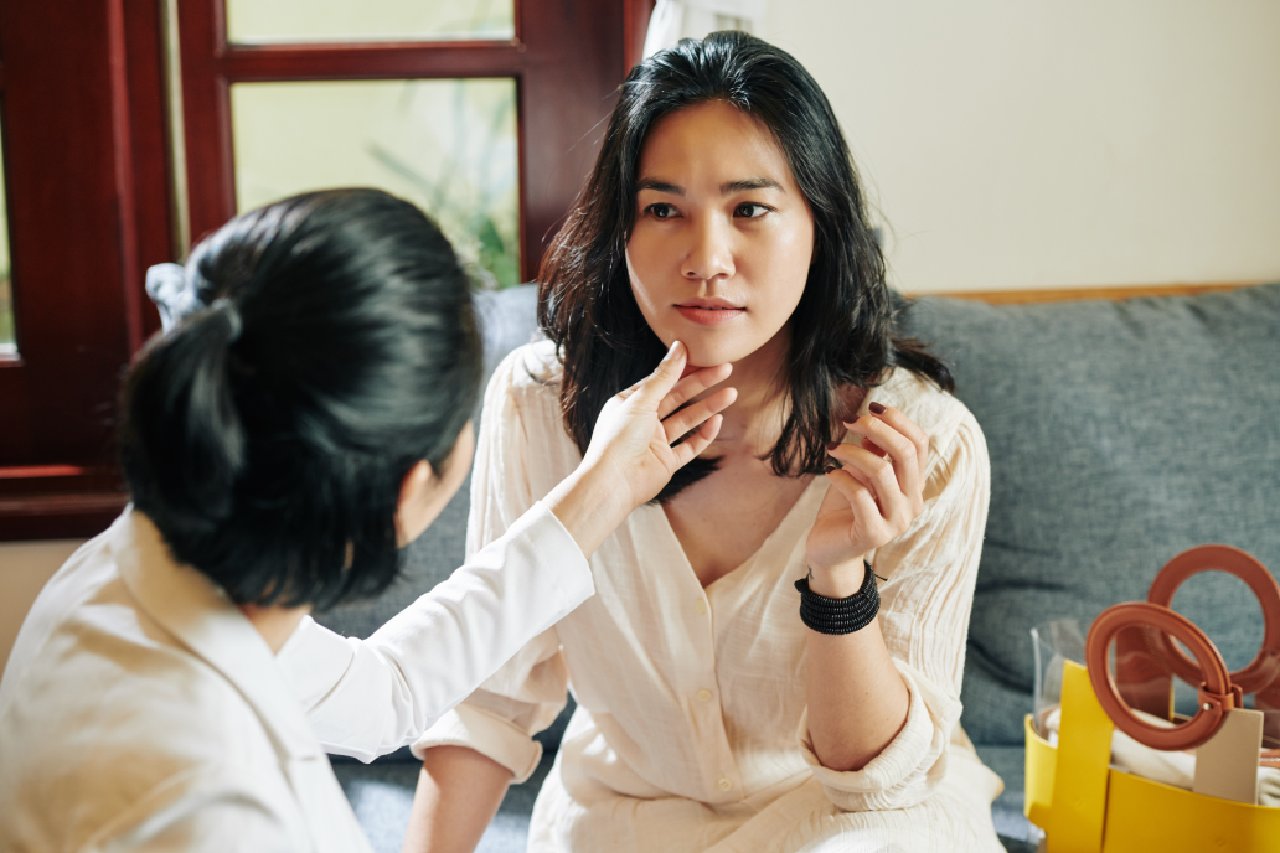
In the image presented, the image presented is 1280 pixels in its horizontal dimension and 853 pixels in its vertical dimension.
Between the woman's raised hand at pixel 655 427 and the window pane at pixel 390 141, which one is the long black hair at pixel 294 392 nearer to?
the woman's raised hand at pixel 655 427

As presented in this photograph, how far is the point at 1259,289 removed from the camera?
5.67 ft

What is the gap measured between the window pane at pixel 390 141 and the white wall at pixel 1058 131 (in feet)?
1.81

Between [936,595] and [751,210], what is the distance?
0.46 metres

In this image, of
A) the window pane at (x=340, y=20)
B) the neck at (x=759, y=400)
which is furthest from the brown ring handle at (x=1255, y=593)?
the window pane at (x=340, y=20)

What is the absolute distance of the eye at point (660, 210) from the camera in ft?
3.84

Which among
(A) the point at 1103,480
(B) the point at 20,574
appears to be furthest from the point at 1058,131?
(B) the point at 20,574

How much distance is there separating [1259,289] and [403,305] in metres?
1.49

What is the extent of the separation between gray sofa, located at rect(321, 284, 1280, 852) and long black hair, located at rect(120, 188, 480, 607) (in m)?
0.81

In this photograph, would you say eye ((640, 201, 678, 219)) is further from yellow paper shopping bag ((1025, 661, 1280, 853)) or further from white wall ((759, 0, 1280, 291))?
white wall ((759, 0, 1280, 291))

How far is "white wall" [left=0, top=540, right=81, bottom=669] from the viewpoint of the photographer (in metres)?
1.97

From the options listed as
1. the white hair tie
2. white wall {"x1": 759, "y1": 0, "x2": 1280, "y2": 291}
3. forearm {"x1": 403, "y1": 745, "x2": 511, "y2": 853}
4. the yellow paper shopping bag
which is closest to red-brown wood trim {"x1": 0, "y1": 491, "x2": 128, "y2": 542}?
the white hair tie

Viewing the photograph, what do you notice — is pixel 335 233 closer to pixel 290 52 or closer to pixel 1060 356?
pixel 1060 356

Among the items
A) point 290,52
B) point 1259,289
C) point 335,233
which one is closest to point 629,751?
point 335,233

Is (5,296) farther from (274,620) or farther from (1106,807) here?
(1106,807)
